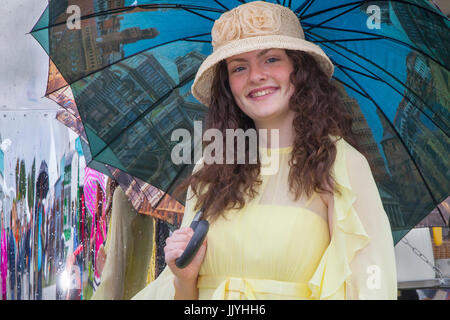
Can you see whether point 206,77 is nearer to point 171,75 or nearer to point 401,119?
point 171,75

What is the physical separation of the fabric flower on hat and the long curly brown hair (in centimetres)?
11

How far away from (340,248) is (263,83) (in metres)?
0.56

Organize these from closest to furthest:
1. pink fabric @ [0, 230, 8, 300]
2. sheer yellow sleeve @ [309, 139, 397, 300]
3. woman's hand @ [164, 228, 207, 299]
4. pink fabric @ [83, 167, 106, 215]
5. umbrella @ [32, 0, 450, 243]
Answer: sheer yellow sleeve @ [309, 139, 397, 300] → woman's hand @ [164, 228, 207, 299] → umbrella @ [32, 0, 450, 243] → pink fabric @ [83, 167, 106, 215] → pink fabric @ [0, 230, 8, 300]

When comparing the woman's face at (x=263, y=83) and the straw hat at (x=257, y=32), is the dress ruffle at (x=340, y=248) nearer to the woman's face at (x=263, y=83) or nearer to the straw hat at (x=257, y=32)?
the woman's face at (x=263, y=83)

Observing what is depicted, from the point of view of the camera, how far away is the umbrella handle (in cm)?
142

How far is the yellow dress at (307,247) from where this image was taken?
53.9 inches

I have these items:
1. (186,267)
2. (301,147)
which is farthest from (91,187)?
(301,147)

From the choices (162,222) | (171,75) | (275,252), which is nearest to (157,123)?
(171,75)

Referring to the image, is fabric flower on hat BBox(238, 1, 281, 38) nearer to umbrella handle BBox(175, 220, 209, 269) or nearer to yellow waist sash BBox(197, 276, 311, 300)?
umbrella handle BBox(175, 220, 209, 269)

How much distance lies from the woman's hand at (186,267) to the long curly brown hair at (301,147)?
12 cm

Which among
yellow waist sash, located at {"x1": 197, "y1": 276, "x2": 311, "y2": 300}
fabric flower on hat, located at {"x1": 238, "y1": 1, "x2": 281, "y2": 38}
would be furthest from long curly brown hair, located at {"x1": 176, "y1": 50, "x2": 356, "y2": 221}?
yellow waist sash, located at {"x1": 197, "y1": 276, "x2": 311, "y2": 300}

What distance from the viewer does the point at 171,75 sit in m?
2.02

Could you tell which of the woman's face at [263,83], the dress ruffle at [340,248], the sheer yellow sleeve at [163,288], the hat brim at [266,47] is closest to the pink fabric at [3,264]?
the sheer yellow sleeve at [163,288]

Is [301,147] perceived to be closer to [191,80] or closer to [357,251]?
[357,251]
